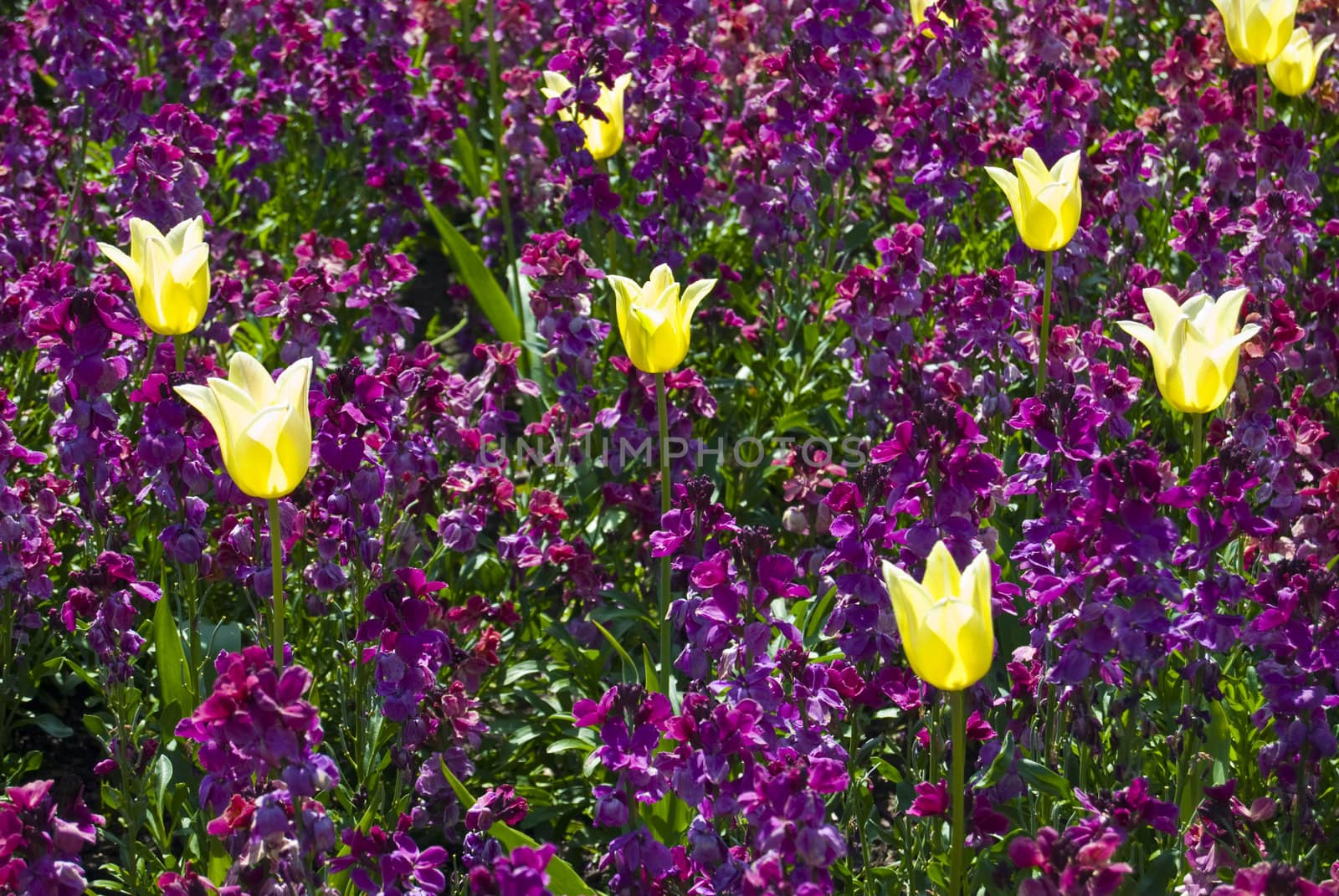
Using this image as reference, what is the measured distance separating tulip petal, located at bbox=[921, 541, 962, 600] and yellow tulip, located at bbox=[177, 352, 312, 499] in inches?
38.3

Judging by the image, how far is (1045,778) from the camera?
8.48ft

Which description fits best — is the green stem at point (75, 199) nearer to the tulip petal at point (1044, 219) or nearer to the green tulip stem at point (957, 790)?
the tulip petal at point (1044, 219)

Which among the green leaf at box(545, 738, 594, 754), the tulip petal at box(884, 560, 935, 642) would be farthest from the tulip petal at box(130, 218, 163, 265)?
the tulip petal at box(884, 560, 935, 642)

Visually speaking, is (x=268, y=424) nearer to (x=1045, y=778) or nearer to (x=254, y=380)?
(x=254, y=380)

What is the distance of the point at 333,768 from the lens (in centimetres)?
207

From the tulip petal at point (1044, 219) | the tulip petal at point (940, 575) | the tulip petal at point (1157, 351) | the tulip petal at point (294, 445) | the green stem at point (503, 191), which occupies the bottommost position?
the tulip petal at point (940, 575)

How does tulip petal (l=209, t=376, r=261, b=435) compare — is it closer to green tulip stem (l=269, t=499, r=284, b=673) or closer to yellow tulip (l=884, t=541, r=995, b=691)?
green tulip stem (l=269, t=499, r=284, b=673)

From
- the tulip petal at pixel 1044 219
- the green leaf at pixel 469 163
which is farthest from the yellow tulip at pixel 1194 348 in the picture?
the green leaf at pixel 469 163

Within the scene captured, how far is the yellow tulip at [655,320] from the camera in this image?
2.97 metres

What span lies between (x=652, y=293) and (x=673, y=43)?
61.2 inches

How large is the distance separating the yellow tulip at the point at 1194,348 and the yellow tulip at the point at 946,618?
0.75 meters

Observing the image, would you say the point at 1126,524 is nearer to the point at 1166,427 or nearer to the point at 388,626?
the point at 388,626

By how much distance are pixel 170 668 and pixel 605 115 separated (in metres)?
1.96

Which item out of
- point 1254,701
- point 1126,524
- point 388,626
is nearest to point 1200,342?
point 1126,524
